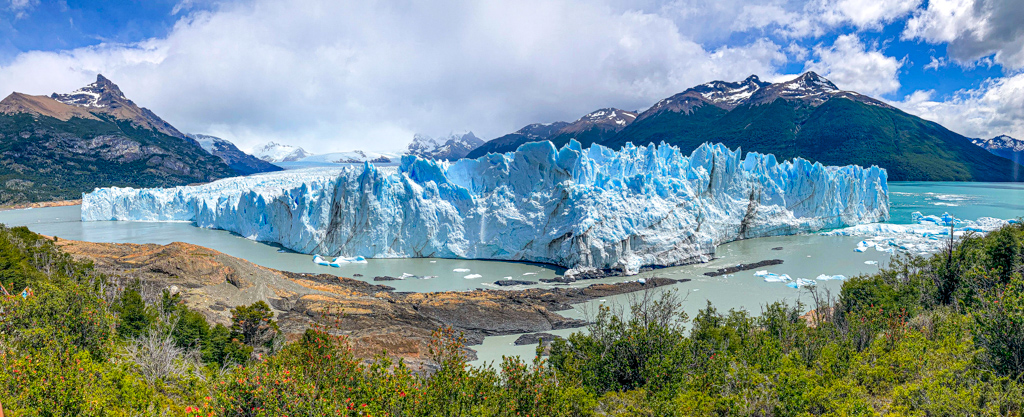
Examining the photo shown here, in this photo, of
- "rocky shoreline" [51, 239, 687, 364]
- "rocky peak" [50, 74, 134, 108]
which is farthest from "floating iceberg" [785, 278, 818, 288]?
"rocky peak" [50, 74, 134, 108]

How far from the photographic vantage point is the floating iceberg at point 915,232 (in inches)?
990

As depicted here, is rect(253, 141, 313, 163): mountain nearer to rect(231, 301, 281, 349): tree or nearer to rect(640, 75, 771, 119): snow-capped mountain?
rect(640, 75, 771, 119): snow-capped mountain

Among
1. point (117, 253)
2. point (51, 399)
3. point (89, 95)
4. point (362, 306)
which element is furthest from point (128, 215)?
point (89, 95)

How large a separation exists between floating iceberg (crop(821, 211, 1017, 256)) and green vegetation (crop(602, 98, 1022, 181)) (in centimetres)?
3953

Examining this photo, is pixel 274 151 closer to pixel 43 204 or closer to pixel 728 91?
pixel 43 204

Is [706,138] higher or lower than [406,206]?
higher

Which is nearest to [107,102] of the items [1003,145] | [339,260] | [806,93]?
[339,260]

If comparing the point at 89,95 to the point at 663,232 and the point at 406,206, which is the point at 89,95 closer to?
the point at 406,206

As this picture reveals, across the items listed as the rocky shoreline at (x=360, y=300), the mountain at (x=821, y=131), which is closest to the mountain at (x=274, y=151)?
the mountain at (x=821, y=131)

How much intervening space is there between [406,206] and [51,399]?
75.3 ft

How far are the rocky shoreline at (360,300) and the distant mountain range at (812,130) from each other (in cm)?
6973

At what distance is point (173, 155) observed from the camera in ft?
308

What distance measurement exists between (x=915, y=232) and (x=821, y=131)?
60.2 m

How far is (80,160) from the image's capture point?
3295 inches
